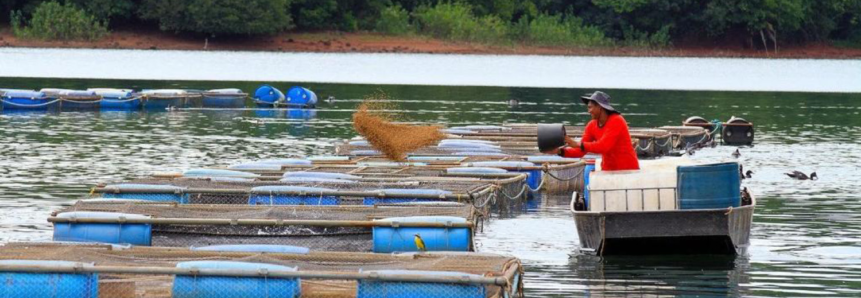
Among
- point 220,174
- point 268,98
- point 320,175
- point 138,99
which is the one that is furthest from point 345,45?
point 320,175

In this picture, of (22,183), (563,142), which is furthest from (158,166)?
(563,142)

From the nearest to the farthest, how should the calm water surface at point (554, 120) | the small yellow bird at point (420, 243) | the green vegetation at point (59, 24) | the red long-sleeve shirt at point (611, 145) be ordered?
the small yellow bird at point (420, 243) < the calm water surface at point (554, 120) < the red long-sleeve shirt at point (611, 145) < the green vegetation at point (59, 24)

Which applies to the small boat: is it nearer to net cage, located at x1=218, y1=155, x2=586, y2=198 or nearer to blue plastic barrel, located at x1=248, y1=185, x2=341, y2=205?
blue plastic barrel, located at x1=248, y1=185, x2=341, y2=205

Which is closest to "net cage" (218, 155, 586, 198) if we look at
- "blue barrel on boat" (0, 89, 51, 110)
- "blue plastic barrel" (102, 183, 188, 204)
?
"blue plastic barrel" (102, 183, 188, 204)

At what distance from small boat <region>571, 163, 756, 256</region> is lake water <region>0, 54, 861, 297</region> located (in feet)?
0.98

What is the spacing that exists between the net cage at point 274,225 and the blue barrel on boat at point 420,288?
3556 mm

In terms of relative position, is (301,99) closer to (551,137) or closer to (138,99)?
(138,99)

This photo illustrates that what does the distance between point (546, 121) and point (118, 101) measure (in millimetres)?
13965

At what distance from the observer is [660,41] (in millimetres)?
116438

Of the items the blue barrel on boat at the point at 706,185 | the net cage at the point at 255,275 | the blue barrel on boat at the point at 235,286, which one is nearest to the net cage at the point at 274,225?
the net cage at the point at 255,275

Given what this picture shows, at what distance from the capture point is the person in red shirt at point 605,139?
19.3 metres

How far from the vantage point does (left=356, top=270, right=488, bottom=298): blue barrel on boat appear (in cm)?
1477

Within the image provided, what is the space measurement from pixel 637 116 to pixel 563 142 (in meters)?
35.8

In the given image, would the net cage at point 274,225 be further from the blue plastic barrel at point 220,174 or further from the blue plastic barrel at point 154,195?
the blue plastic barrel at point 220,174
